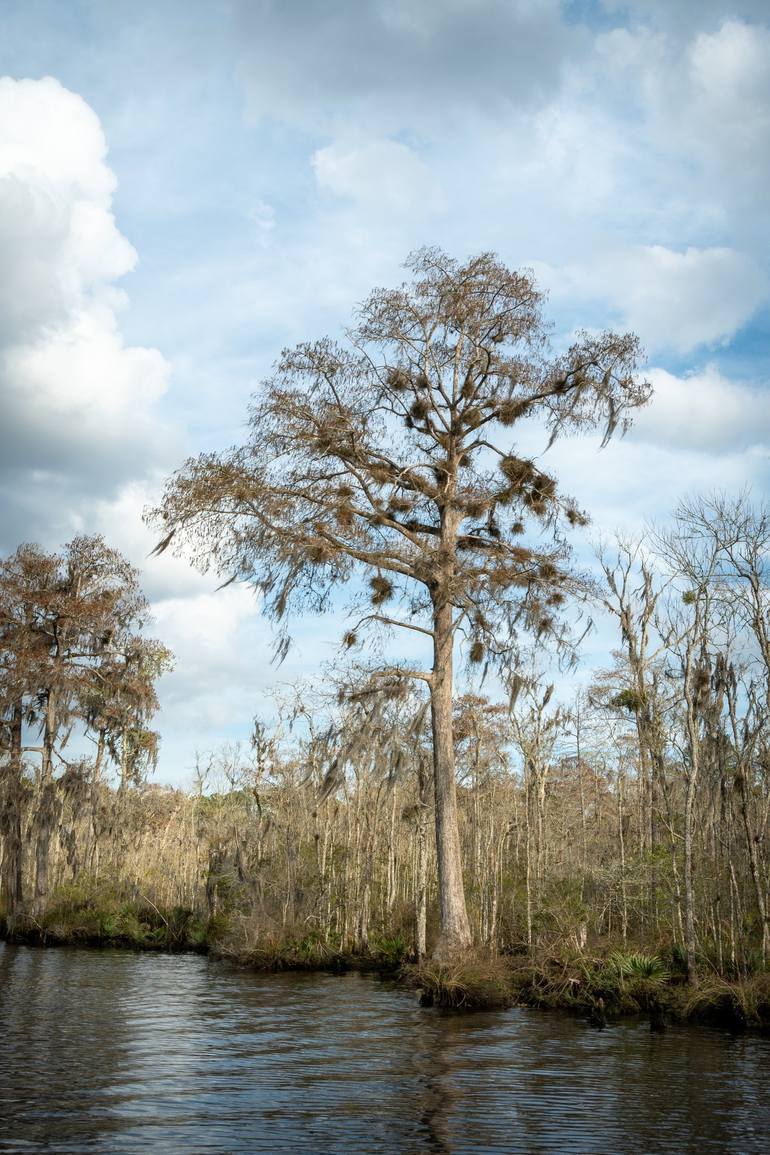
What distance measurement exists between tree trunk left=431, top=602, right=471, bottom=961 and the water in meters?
2.21

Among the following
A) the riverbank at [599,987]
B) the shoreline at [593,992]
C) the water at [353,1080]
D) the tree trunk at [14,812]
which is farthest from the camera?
the tree trunk at [14,812]

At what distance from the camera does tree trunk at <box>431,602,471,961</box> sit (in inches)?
786

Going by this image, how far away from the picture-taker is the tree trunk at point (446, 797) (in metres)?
20.0

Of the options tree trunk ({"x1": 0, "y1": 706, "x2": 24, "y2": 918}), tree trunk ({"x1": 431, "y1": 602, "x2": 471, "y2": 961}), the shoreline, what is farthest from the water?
tree trunk ({"x1": 0, "y1": 706, "x2": 24, "y2": 918})

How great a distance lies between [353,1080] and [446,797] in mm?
9703

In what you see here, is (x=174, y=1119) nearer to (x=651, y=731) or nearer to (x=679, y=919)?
(x=679, y=919)

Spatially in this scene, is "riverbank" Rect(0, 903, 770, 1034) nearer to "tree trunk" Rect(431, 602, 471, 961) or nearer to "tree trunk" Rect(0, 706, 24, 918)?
"tree trunk" Rect(431, 602, 471, 961)

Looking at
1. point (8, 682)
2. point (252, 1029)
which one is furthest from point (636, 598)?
point (8, 682)

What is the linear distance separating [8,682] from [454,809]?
1776 centimetres

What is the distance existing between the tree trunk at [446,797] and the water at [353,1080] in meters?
2.21

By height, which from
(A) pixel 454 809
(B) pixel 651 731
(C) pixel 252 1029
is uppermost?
(B) pixel 651 731

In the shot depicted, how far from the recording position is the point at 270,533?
20.8 metres

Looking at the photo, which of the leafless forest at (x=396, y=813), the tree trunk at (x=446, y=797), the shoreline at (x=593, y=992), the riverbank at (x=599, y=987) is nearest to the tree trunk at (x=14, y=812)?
the leafless forest at (x=396, y=813)

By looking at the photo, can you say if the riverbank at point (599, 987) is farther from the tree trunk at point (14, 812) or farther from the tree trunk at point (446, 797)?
the tree trunk at point (14, 812)
